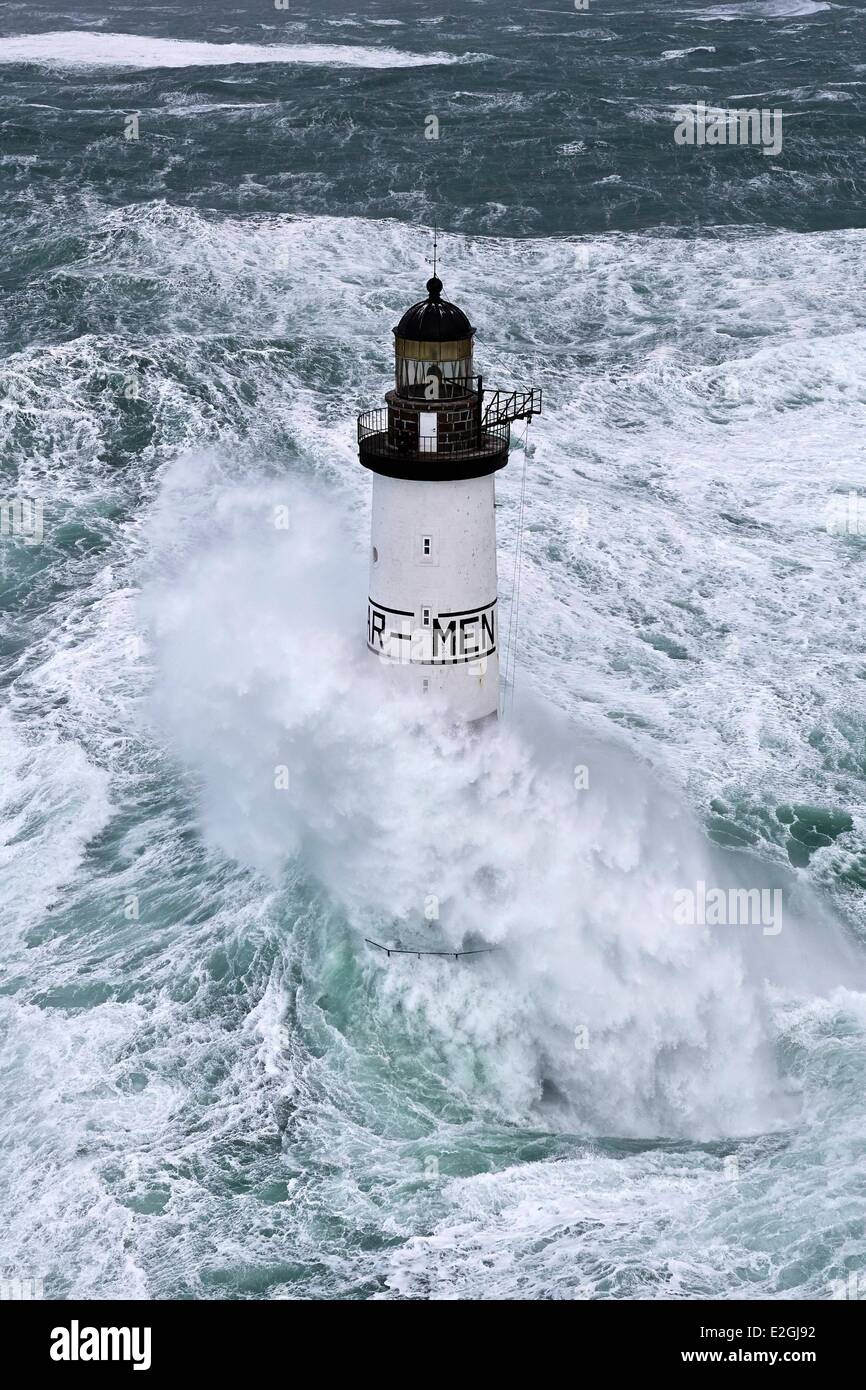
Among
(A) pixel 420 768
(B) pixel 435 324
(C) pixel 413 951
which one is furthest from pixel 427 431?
(C) pixel 413 951

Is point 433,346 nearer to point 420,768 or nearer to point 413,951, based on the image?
point 420,768

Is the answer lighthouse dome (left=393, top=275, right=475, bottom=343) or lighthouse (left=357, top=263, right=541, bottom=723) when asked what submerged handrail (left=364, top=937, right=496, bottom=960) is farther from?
lighthouse dome (left=393, top=275, right=475, bottom=343)

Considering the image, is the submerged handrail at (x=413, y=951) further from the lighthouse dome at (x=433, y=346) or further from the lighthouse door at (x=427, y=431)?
the lighthouse dome at (x=433, y=346)

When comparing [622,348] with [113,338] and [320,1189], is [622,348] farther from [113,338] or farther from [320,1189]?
[320,1189]

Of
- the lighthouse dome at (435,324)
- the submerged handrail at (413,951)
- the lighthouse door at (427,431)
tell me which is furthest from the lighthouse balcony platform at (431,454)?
the submerged handrail at (413,951)

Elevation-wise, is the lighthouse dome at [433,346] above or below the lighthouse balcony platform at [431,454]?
above

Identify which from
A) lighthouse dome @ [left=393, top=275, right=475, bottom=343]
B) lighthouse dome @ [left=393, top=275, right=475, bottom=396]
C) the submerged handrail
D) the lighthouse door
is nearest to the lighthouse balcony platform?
the lighthouse door
